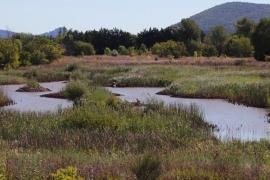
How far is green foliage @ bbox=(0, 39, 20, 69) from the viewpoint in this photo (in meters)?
49.2

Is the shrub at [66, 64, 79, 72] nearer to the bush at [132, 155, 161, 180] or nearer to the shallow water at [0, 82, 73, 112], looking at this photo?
the shallow water at [0, 82, 73, 112]

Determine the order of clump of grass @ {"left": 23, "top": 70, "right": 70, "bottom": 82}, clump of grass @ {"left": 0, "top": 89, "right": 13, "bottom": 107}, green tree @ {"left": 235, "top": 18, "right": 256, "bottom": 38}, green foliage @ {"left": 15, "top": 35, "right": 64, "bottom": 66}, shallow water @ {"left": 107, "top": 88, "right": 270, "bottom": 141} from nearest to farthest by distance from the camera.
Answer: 1. shallow water @ {"left": 107, "top": 88, "right": 270, "bottom": 141}
2. clump of grass @ {"left": 0, "top": 89, "right": 13, "bottom": 107}
3. clump of grass @ {"left": 23, "top": 70, "right": 70, "bottom": 82}
4. green foliage @ {"left": 15, "top": 35, "right": 64, "bottom": 66}
5. green tree @ {"left": 235, "top": 18, "right": 256, "bottom": 38}

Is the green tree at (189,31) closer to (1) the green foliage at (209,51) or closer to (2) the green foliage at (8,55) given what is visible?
(1) the green foliage at (209,51)

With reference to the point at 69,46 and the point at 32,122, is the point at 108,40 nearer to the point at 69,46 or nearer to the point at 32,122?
the point at 69,46

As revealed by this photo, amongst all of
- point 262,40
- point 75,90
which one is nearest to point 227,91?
point 75,90

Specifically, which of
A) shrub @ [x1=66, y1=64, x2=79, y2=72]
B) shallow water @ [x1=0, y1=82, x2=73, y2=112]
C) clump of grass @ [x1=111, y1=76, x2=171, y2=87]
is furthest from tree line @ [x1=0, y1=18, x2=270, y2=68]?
shallow water @ [x1=0, y1=82, x2=73, y2=112]

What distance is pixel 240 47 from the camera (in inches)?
2453

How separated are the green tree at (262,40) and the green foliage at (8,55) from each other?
793 inches

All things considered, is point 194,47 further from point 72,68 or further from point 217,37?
point 72,68

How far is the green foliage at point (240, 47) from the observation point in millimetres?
61281

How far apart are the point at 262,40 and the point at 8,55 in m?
21.2

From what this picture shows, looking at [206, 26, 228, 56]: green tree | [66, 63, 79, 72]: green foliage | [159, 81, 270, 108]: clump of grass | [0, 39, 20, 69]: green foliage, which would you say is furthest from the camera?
[206, 26, 228, 56]: green tree

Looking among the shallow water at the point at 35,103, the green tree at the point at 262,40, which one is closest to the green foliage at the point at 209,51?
the green tree at the point at 262,40

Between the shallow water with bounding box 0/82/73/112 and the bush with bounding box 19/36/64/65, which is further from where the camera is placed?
the bush with bounding box 19/36/64/65
